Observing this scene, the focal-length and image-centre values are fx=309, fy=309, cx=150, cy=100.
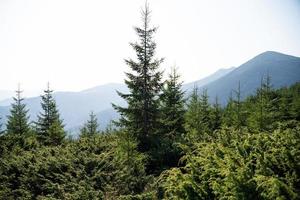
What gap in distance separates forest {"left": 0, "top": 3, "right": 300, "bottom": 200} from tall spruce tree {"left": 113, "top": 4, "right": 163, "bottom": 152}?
8 cm

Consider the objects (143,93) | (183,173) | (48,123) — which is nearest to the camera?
(183,173)

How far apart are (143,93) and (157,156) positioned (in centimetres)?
627

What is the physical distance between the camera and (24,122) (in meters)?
36.4

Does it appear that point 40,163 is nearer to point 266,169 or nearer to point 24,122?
point 266,169

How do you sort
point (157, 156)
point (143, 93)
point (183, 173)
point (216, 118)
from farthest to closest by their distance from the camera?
point (216, 118) < point (143, 93) < point (157, 156) < point (183, 173)

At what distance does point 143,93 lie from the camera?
24266 mm

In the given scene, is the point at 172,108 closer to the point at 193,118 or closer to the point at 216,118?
the point at 193,118

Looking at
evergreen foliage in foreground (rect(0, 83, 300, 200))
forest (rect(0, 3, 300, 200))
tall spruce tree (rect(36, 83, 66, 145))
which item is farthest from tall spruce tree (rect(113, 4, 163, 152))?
tall spruce tree (rect(36, 83, 66, 145))

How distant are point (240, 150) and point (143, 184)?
21.9 feet

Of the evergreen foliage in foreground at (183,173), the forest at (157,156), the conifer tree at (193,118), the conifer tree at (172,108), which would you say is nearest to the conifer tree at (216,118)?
the forest at (157,156)

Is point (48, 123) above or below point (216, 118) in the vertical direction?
below

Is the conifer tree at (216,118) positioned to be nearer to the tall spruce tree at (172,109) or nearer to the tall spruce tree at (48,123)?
the tall spruce tree at (172,109)

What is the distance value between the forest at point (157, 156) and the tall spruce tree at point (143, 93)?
0.26 ft

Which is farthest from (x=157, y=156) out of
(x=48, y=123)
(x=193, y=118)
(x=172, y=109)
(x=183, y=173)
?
(x=48, y=123)
